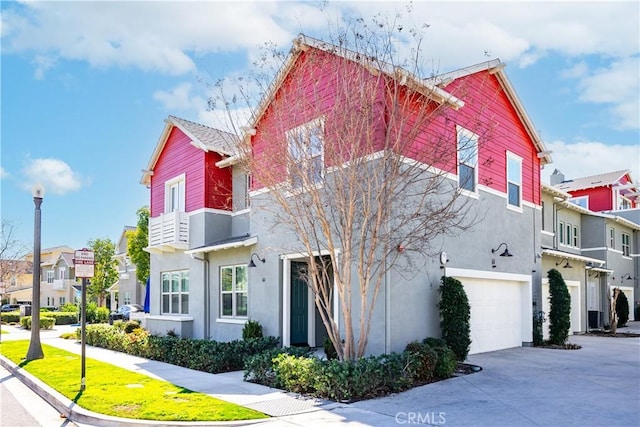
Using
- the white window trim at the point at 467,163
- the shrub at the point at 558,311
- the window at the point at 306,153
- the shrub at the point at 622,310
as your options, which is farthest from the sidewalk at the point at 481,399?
the shrub at the point at 622,310

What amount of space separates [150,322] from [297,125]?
12.7m

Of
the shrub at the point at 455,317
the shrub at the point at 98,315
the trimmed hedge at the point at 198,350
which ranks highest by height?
the shrub at the point at 455,317

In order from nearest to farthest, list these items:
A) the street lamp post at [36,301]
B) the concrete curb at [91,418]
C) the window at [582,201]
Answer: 1. the concrete curb at [91,418]
2. the street lamp post at [36,301]
3. the window at [582,201]

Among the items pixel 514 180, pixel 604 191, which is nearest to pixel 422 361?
pixel 514 180

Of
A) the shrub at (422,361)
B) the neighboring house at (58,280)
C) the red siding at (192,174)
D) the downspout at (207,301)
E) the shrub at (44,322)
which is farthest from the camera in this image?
the neighboring house at (58,280)

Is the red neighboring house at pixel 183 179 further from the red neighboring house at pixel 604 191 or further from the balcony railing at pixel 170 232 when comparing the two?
the red neighboring house at pixel 604 191

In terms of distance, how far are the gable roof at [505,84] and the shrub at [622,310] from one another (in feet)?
44.0

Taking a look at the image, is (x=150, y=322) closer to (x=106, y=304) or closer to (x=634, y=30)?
(x=634, y=30)

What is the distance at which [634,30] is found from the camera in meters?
13.1

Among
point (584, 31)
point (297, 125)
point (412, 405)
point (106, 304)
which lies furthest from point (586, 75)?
point (106, 304)

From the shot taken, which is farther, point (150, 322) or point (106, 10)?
point (150, 322)

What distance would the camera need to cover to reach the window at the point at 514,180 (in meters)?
17.7

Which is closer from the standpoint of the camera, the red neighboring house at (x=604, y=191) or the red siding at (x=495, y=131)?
the red siding at (x=495, y=131)

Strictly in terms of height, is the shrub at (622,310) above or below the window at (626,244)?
below
